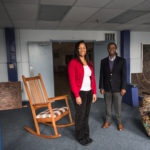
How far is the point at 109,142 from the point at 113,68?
4.07 feet

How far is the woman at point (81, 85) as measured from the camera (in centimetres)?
214

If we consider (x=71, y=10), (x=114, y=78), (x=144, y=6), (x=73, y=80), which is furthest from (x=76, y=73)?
(x=144, y=6)

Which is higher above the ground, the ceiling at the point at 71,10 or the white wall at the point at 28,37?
the ceiling at the point at 71,10

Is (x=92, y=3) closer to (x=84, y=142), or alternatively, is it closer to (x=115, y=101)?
(x=115, y=101)

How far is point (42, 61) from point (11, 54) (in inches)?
38.7

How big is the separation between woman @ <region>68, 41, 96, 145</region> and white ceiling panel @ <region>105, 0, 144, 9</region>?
1.31m

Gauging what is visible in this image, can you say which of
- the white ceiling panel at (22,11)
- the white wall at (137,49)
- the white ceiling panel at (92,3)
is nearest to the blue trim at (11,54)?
the white ceiling panel at (22,11)

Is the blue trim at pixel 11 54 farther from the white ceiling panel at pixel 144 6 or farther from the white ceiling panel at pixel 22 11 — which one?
the white ceiling panel at pixel 144 6

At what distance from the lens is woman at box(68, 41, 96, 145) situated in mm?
2143

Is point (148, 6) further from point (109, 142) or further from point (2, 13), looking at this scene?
point (2, 13)

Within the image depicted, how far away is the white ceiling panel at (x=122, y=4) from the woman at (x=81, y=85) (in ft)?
4.31

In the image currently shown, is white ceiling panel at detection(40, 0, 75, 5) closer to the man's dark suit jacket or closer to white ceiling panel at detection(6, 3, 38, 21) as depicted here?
white ceiling panel at detection(6, 3, 38, 21)

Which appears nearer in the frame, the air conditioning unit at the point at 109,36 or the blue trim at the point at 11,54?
the blue trim at the point at 11,54

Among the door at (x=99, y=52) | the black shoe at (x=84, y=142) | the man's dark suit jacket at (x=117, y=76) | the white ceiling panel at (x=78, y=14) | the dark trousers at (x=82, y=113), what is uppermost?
the white ceiling panel at (x=78, y=14)
